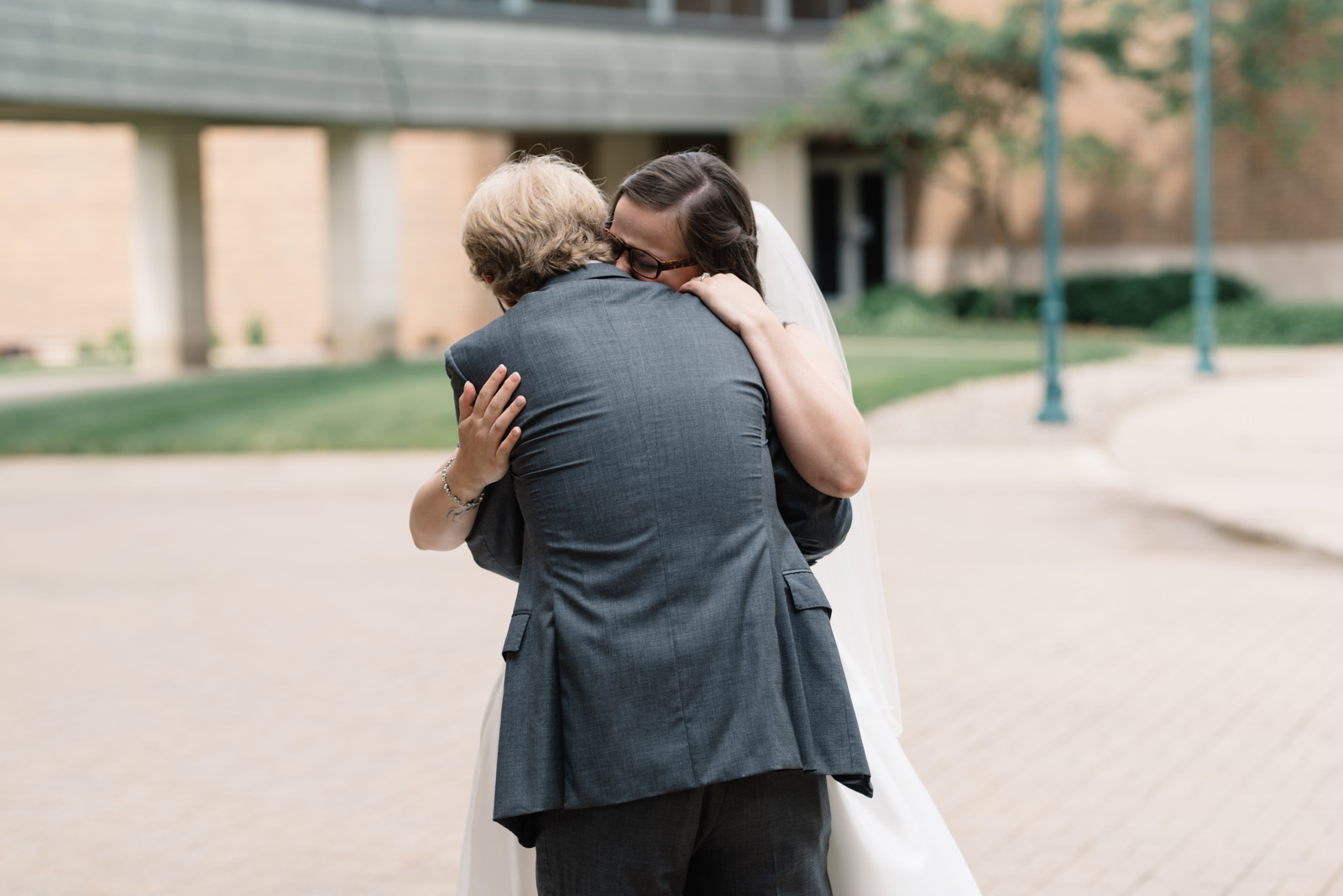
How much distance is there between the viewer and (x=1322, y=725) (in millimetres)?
5699

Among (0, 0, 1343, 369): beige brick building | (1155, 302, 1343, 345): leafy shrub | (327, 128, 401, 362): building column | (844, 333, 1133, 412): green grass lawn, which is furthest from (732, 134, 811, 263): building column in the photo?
(327, 128, 401, 362): building column

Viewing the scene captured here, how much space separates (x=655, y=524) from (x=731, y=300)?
1.20 feet

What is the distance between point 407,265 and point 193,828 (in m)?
25.7

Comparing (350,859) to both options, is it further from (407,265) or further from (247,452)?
(407,265)

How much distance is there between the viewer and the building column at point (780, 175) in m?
27.8

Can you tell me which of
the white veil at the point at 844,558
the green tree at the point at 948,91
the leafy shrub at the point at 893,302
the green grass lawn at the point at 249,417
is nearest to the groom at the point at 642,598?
the white veil at the point at 844,558

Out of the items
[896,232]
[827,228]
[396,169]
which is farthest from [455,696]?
[827,228]

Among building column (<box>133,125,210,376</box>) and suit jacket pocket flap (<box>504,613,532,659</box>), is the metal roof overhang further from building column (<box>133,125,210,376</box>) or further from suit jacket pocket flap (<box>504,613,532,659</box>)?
suit jacket pocket flap (<box>504,613,532,659</box>)

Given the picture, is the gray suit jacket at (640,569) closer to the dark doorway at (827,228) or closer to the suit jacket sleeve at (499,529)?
the suit jacket sleeve at (499,529)

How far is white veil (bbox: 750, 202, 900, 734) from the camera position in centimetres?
266

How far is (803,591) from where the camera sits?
224 cm

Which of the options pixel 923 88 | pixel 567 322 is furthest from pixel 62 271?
pixel 567 322

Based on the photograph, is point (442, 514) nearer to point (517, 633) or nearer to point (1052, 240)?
point (517, 633)

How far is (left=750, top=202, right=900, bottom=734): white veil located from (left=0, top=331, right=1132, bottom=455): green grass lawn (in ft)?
42.2
